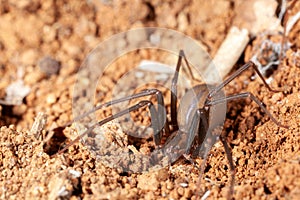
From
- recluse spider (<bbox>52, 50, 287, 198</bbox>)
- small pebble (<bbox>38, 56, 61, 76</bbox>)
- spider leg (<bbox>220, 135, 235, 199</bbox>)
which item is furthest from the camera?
small pebble (<bbox>38, 56, 61, 76</bbox>)

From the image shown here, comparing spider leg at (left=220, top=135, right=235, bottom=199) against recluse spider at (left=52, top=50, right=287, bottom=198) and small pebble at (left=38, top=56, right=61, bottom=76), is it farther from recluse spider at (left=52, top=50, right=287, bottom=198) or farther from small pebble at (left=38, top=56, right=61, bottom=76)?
small pebble at (left=38, top=56, right=61, bottom=76)

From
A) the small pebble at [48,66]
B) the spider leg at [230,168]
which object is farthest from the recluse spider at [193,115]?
the small pebble at [48,66]

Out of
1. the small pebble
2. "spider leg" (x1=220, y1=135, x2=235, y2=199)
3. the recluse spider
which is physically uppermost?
the small pebble

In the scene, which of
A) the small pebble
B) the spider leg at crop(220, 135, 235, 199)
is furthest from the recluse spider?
the small pebble

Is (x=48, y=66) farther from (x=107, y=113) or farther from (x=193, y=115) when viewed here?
(x=193, y=115)

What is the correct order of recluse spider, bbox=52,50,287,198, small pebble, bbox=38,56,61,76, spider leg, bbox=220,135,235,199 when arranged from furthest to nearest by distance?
small pebble, bbox=38,56,61,76 → recluse spider, bbox=52,50,287,198 → spider leg, bbox=220,135,235,199

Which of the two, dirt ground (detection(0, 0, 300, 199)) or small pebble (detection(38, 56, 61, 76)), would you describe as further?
small pebble (detection(38, 56, 61, 76))

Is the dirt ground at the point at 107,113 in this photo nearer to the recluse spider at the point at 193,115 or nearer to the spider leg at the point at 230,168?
the spider leg at the point at 230,168

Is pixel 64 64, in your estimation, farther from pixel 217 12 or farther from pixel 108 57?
pixel 217 12

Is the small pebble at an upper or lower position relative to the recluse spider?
upper
